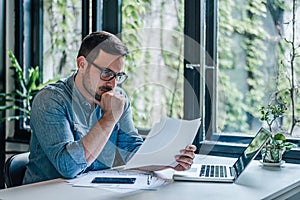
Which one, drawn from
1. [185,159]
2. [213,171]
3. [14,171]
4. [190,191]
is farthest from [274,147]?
[14,171]

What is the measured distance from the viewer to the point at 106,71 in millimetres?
2014

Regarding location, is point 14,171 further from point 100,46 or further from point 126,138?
point 100,46

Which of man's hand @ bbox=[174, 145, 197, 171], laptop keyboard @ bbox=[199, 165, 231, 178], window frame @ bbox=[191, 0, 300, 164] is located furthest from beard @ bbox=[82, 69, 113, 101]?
window frame @ bbox=[191, 0, 300, 164]

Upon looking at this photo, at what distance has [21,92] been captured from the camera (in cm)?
329

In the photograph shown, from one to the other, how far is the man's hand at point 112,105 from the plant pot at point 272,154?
652mm

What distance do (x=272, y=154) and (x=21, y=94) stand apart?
68.4 inches

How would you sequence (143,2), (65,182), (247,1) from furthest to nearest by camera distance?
(143,2) < (247,1) < (65,182)

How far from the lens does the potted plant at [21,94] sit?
3184mm

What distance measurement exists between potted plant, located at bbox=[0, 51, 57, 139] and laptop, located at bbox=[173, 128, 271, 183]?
148 centimetres

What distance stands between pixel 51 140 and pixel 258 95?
1184 mm

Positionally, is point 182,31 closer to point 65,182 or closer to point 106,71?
point 106,71

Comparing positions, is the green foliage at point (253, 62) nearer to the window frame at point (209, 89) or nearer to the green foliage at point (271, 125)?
the window frame at point (209, 89)

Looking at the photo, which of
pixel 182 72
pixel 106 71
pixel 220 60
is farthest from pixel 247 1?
pixel 106 71

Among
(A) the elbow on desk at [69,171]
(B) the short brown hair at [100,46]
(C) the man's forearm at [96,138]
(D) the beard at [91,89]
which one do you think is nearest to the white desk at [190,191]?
(A) the elbow on desk at [69,171]
